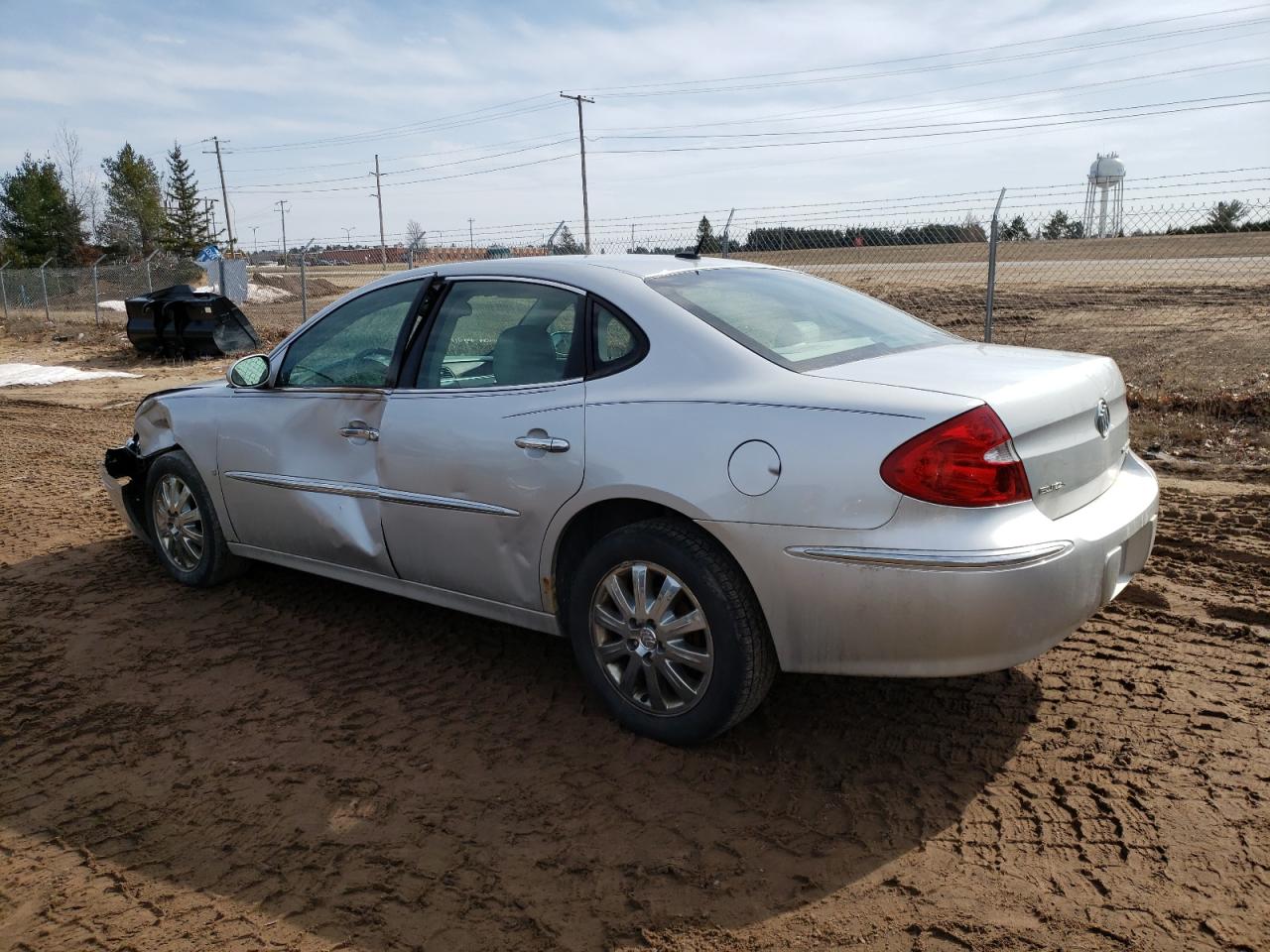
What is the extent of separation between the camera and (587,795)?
10.5 feet

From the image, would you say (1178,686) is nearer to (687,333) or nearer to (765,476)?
(765,476)

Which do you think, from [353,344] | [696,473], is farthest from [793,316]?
[353,344]

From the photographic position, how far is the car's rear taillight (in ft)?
9.45

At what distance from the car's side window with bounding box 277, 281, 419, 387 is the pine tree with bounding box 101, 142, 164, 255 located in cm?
6811

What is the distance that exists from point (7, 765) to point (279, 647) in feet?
3.78

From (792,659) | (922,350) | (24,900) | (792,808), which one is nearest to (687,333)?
(922,350)

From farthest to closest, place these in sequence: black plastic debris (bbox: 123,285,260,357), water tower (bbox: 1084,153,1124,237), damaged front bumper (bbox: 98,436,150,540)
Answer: black plastic debris (bbox: 123,285,260,357), water tower (bbox: 1084,153,1124,237), damaged front bumper (bbox: 98,436,150,540)

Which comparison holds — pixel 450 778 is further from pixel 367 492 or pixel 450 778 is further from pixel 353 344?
pixel 353 344

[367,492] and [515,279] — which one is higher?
[515,279]

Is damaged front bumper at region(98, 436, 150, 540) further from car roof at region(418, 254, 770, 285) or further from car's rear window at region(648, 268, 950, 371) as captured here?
car's rear window at region(648, 268, 950, 371)

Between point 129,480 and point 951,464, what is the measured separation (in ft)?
15.3

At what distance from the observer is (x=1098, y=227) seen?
12008 mm

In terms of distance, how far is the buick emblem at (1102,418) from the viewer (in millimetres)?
3402

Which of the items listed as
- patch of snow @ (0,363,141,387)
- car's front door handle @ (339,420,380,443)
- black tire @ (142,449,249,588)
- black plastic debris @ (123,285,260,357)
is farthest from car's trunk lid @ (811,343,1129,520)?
black plastic debris @ (123,285,260,357)
